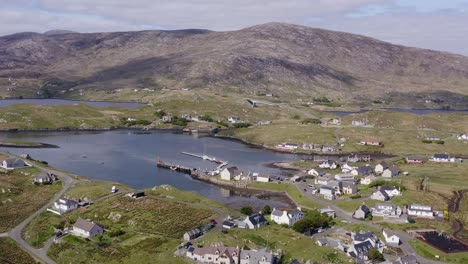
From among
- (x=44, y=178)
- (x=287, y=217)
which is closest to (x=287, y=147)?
(x=287, y=217)

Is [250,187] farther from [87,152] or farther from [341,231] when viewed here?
[87,152]

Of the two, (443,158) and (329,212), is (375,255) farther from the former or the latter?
(443,158)

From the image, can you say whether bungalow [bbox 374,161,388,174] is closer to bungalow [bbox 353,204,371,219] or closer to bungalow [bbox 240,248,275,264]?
bungalow [bbox 353,204,371,219]

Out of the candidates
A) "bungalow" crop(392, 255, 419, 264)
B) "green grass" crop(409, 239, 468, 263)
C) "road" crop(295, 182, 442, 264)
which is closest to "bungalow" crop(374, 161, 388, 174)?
"road" crop(295, 182, 442, 264)

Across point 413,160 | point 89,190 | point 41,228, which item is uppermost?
point 89,190

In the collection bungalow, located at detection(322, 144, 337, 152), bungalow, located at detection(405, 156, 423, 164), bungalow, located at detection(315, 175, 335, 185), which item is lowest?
bungalow, located at detection(322, 144, 337, 152)

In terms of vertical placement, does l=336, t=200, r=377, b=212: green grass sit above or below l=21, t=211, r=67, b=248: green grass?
above

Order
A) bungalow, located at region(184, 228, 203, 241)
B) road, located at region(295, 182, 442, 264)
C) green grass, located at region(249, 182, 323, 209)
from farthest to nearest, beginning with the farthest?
green grass, located at region(249, 182, 323, 209) < bungalow, located at region(184, 228, 203, 241) < road, located at region(295, 182, 442, 264)
